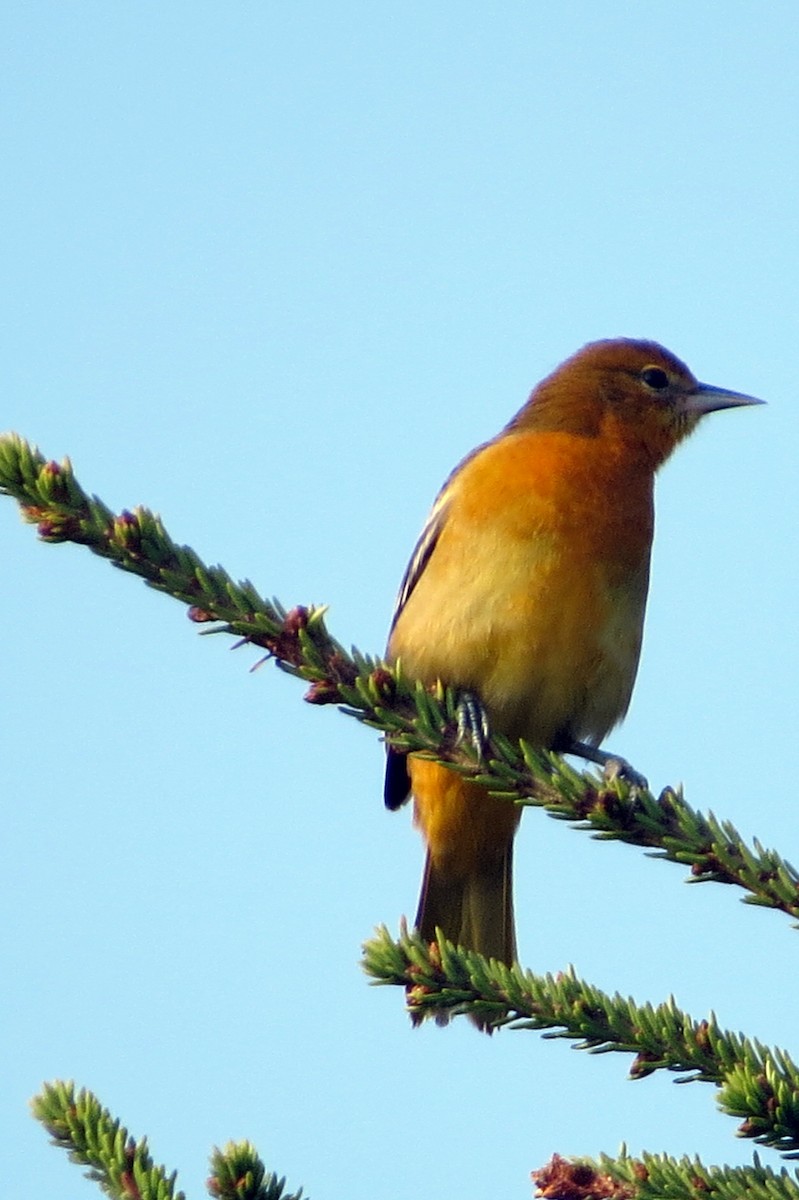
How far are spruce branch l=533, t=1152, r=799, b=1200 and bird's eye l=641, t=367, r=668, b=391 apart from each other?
15.2 feet

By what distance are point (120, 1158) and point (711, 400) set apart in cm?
517

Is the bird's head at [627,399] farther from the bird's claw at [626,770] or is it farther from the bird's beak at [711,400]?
the bird's claw at [626,770]

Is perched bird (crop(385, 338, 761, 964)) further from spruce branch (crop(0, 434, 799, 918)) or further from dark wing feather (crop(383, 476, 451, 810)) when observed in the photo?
spruce branch (crop(0, 434, 799, 918))

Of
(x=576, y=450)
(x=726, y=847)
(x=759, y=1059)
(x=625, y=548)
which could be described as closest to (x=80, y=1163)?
(x=759, y=1059)

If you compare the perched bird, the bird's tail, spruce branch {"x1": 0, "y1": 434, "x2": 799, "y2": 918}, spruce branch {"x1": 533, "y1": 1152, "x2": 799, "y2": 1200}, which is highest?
the perched bird

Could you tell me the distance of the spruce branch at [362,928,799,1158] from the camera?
2.53 m

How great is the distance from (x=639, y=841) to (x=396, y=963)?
0.63 metres

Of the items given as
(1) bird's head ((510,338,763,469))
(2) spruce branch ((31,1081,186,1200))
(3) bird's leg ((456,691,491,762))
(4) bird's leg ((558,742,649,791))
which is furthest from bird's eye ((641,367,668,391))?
(2) spruce branch ((31,1081,186,1200))

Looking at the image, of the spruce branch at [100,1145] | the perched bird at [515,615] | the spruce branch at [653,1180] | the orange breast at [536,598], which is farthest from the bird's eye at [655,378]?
the spruce branch at [100,1145]

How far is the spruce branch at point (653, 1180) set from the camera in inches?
97.5

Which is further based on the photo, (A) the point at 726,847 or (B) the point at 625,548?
(B) the point at 625,548

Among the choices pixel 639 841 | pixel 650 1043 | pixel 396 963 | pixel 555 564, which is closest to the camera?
pixel 650 1043

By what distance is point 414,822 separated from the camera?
5855mm

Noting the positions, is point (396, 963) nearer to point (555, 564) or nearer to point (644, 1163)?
point (644, 1163)
